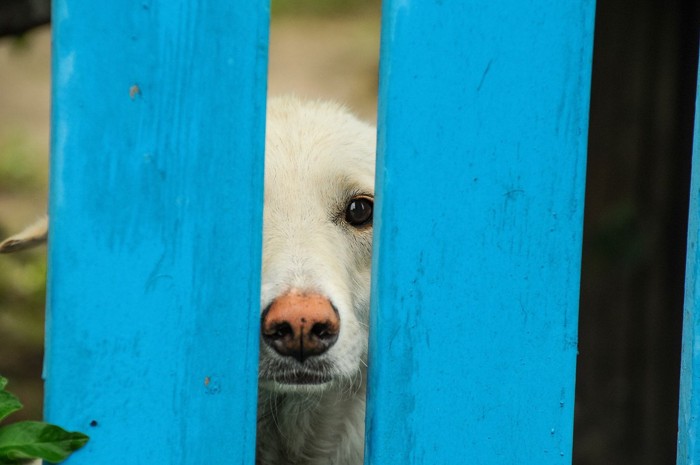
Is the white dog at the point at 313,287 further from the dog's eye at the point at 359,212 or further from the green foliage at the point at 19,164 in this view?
the green foliage at the point at 19,164

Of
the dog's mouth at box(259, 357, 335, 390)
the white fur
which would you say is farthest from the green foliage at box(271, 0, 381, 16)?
the dog's mouth at box(259, 357, 335, 390)

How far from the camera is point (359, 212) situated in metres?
2.75

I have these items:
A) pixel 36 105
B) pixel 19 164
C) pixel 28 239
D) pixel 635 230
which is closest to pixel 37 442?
pixel 28 239

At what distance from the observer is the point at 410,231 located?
162cm

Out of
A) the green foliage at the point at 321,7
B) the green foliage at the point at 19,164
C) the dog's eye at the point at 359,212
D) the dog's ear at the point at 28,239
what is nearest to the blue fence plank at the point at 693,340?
the dog's eye at the point at 359,212

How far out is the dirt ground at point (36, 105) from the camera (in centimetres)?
623

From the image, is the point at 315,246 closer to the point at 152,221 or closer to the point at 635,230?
the point at 152,221

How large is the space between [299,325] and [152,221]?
690mm

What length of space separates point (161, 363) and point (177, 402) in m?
0.08

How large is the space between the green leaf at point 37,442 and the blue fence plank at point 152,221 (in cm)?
3

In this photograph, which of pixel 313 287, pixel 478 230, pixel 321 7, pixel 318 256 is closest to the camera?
pixel 478 230

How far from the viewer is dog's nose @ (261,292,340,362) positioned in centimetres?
209

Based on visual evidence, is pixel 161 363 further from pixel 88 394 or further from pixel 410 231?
pixel 410 231

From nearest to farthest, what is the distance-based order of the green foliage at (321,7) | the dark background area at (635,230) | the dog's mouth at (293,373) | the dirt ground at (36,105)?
the dog's mouth at (293,373), the dark background area at (635,230), the dirt ground at (36,105), the green foliage at (321,7)
